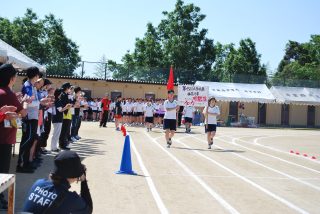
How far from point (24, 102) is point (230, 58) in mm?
54275

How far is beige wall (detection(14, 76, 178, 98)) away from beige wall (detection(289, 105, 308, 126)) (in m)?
14.0

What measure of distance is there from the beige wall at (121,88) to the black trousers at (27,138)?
3063 cm

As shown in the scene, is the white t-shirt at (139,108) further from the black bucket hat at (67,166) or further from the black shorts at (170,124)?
the black bucket hat at (67,166)

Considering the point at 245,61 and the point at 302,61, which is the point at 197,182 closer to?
the point at 245,61

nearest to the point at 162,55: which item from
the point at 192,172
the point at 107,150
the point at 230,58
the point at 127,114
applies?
the point at 230,58

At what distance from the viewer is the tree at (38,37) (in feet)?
171

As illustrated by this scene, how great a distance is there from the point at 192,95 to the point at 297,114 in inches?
723

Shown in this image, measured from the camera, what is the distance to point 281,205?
314 inches

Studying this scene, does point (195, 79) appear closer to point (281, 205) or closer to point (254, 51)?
point (254, 51)

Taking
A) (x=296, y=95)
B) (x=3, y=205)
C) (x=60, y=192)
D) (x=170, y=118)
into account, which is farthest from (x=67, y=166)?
(x=296, y=95)

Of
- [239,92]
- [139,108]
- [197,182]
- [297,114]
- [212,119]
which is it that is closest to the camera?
[197,182]

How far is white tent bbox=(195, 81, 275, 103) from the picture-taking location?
41.7 meters

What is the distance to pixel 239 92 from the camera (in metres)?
43.1

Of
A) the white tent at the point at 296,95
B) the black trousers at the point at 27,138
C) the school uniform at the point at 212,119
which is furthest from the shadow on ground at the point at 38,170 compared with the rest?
the white tent at the point at 296,95
